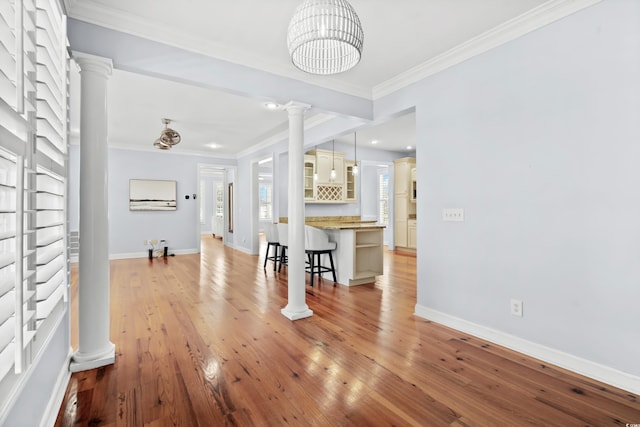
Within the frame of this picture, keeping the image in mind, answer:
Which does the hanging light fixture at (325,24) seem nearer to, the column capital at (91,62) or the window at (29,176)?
the window at (29,176)

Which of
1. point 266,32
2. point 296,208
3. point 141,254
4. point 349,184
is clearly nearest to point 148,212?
point 141,254

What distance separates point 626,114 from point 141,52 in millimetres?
3478

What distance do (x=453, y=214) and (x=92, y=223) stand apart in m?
3.00

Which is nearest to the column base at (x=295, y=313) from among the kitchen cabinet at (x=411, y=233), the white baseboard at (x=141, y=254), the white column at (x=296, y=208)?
the white column at (x=296, y=208)

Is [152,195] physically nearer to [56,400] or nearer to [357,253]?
[357,253]

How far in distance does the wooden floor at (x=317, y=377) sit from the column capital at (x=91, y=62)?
7.05 ft

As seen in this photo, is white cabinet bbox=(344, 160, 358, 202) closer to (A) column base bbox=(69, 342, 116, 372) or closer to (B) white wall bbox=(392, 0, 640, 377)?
(B) white wall bbox=(392, 0, 640, 377)

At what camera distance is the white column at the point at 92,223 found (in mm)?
2229

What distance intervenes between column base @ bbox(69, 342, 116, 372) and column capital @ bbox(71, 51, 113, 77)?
6.73 ft

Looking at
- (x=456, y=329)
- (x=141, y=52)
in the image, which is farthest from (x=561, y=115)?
(x=141, y=52)

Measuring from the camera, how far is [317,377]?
2.11 metres

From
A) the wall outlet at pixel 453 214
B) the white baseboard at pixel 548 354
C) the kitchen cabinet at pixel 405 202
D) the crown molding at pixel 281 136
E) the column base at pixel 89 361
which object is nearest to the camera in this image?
the white baseboard at pixel 548 354

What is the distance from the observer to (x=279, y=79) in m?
3.21

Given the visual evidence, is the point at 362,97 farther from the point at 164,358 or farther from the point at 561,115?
the point at 164,358
